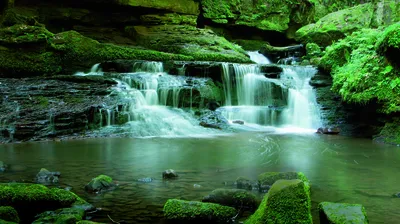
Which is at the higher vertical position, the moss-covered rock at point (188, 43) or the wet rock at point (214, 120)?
the moss-covered rock at point (188, 43)

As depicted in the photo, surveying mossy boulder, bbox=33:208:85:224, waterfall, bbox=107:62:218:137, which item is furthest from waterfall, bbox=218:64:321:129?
mossy boulder, bbox=33:208:85:224

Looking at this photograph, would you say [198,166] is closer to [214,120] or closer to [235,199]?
[235,199]

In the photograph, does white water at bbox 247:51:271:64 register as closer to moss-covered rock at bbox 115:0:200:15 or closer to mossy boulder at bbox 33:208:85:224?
moss-covered rock at bbox 115:0:200:15

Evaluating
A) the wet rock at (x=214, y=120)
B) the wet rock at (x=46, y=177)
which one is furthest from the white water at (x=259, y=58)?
the wet rock at (x=46, y=177)

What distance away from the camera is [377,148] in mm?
8789

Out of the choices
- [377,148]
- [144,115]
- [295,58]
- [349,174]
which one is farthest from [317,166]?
[295,58]

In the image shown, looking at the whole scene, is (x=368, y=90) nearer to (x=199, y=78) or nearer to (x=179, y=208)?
(x=199, y=78)

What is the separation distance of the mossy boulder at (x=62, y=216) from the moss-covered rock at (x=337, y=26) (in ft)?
61.8

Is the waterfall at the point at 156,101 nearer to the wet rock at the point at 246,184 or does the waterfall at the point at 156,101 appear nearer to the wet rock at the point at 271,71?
the wet rock at the point at 271,71

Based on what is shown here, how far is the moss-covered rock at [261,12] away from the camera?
24328 millimetres

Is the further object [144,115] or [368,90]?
[144,115]

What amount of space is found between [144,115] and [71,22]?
1252 cm

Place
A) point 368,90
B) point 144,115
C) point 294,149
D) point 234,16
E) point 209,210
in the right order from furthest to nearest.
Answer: point 234,16, point 144,115, point 368,90, point 294,149, point 209,210

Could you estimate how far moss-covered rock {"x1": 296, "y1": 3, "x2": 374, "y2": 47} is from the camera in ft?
63.6
